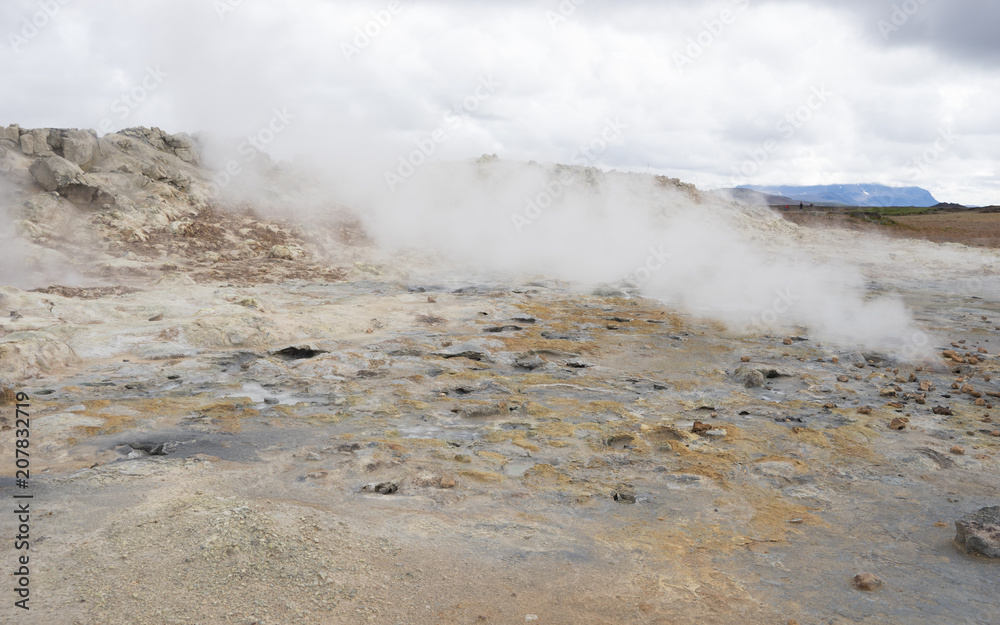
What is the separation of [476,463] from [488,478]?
33 cm

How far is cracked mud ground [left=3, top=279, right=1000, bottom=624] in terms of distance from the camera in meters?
3.48

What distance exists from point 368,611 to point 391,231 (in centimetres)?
1808

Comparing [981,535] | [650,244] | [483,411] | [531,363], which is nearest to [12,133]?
[531,363]

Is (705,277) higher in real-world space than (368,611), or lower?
higher

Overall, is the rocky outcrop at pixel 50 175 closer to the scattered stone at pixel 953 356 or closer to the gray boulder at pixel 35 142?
the gray boulder at pixel 35 142

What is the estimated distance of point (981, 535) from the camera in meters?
4.02

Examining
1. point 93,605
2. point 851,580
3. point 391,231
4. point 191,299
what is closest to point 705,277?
point 391,231

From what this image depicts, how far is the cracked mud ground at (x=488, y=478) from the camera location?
11.4 feet

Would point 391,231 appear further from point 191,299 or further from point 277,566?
point 277,566

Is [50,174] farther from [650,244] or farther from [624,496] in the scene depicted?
[650,244]

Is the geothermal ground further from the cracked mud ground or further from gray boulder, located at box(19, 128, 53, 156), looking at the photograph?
gray boulder, located at box(19, 128, 53, 156)

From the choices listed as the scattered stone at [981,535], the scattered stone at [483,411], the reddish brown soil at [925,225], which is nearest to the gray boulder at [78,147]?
the scattered stone at [483,411]

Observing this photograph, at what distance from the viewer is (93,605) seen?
3154 millimetres

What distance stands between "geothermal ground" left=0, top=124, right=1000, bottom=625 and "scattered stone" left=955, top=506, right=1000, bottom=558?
123 mm
